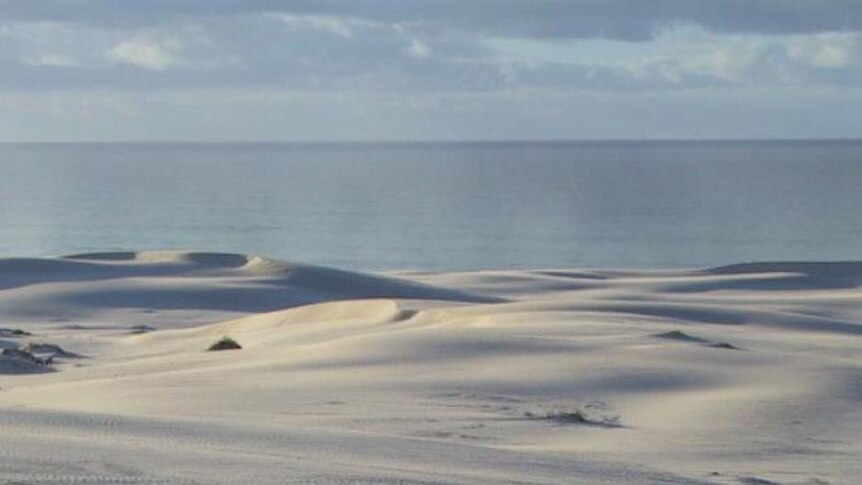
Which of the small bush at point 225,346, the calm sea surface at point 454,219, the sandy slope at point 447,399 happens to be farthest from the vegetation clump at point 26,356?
the calm sea surface at point 454,219

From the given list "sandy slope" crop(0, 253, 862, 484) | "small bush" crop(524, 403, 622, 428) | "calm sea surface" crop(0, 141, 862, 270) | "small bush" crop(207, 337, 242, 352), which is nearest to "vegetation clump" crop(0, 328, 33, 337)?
"sandy slope" crop(0, 253, 862, 484)

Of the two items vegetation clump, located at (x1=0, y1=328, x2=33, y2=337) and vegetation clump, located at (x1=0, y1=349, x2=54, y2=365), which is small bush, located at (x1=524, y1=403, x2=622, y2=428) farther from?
vegetation clump, located at (x1=0, y1=328, x2=33, y2=337)

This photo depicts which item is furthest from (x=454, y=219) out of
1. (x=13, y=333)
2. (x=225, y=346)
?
(x=225, y=346)

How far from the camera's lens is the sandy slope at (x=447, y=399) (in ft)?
26.6

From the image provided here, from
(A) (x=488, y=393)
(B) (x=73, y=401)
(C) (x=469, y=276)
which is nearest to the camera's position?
(B) (x=73, y=401)

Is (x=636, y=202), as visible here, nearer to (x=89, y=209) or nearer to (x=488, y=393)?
(x=89, y=209)

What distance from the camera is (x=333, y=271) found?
33.6 meters

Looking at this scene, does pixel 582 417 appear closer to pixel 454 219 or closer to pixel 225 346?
pixel 225 346

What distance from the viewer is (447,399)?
40.3 ft

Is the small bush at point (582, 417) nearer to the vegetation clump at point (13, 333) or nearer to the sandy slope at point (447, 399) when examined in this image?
the sandy slope at point (447, 399)

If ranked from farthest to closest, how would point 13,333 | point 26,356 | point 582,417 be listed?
point 13,333, point 26,356, point 582,417

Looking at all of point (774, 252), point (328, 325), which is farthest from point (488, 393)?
point (774, 252)

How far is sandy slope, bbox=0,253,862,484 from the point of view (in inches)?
320

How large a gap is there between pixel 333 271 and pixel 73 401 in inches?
868
